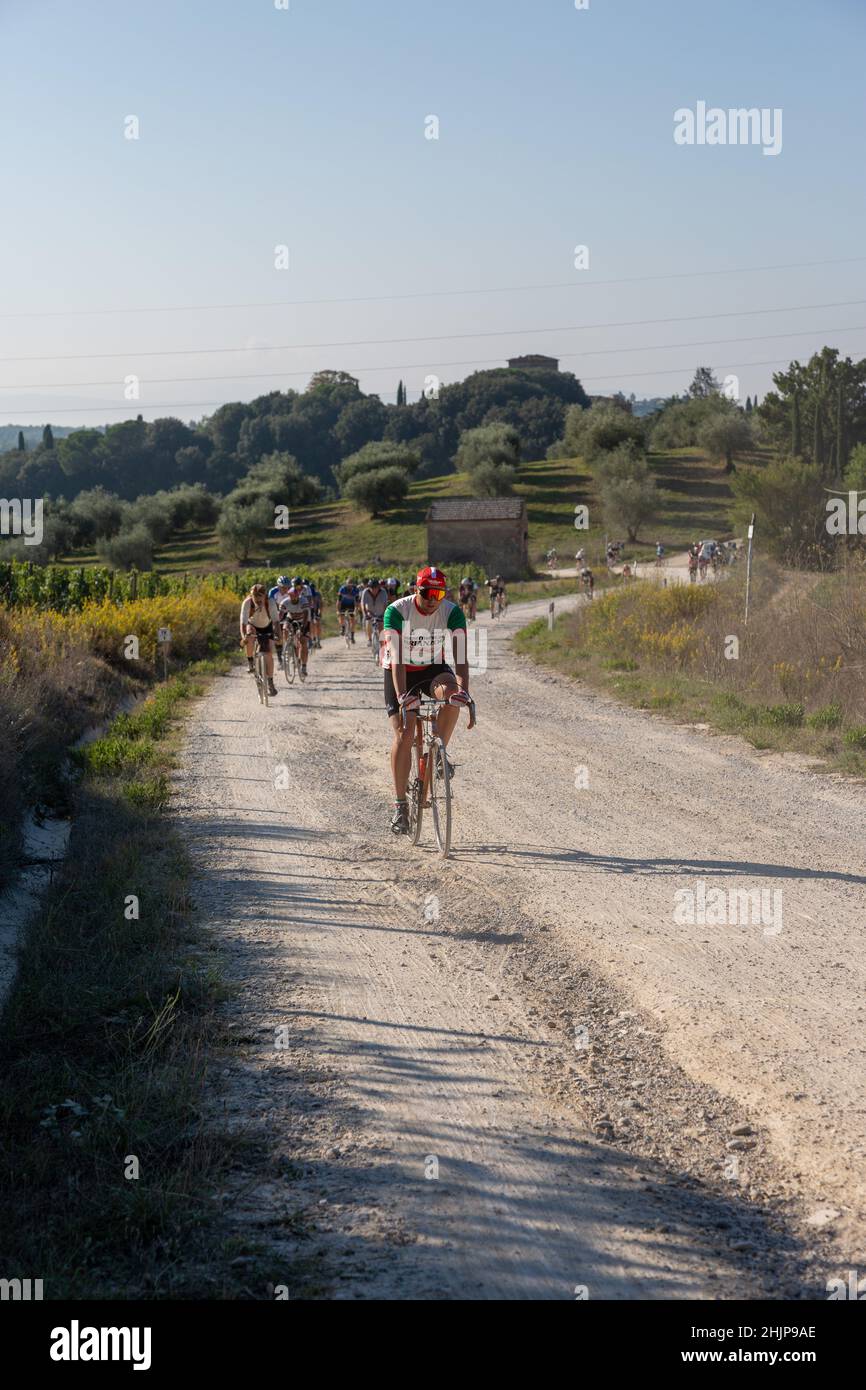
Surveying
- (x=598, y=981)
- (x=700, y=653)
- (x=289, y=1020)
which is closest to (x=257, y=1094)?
(x=289, y=1020)

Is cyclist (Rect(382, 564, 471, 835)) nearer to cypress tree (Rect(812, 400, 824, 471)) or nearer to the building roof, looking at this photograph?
the building roof

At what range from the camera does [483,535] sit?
73750 millimetres

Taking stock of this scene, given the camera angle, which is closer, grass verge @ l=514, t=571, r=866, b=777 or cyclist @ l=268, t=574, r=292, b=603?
grass verge @ l=514, t=571, r=866, b=777

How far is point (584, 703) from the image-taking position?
18.2 m

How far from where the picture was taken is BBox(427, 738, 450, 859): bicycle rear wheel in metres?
8.80

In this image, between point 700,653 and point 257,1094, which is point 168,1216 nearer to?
point 257,1094

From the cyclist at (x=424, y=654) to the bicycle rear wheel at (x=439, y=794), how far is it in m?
0.12

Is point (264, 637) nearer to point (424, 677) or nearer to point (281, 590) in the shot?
point (281, 590)

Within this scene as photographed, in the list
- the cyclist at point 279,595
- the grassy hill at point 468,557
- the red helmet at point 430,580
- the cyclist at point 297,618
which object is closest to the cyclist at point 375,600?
the cyclist at point 297,618

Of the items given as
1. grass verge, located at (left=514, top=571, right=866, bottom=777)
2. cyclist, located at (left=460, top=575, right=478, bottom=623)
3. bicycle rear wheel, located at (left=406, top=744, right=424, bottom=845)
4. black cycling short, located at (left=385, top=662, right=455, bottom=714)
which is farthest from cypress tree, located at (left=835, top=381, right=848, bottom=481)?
black cycling short, located at (left=385, top=662, right=455, bottom=714)

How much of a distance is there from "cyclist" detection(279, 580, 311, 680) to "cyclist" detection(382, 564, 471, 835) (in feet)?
42.0

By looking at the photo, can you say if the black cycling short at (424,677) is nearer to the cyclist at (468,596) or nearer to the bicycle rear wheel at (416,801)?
the bicycle rear wheel at (416,801)

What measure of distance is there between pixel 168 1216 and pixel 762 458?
346 feet

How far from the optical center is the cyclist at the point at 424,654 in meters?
8.68
